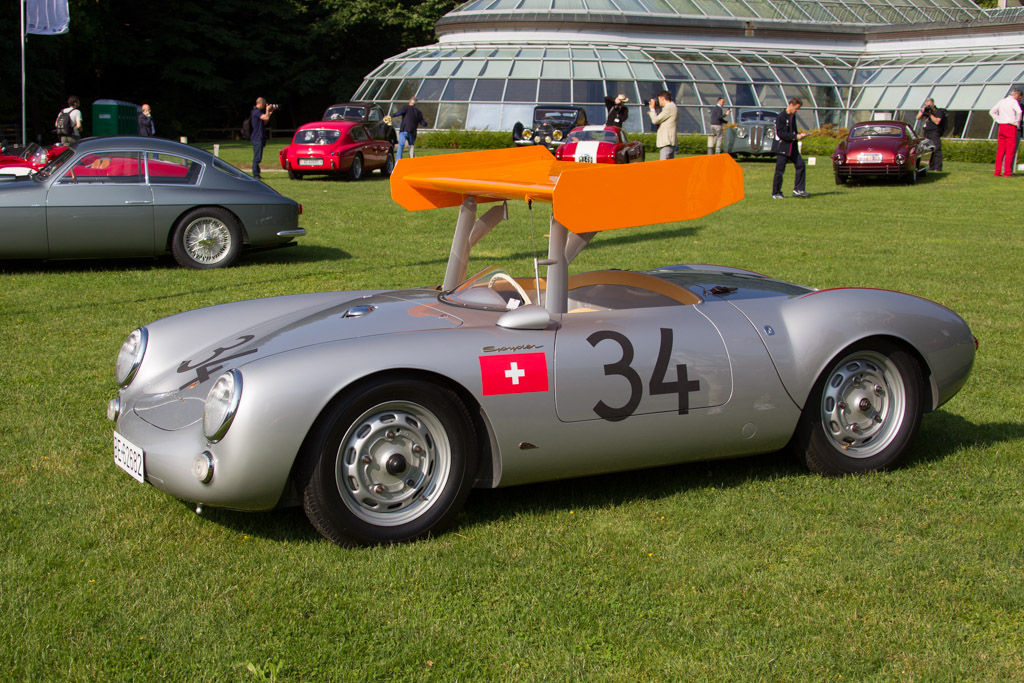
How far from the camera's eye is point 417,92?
3791 cm

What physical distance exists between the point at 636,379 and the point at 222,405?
176cm

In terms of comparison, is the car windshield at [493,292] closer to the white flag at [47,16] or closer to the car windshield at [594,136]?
the car windshield at [594,136]

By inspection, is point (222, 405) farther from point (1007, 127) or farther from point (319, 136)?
point (1007, 127)

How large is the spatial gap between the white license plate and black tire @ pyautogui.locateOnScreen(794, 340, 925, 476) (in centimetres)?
302

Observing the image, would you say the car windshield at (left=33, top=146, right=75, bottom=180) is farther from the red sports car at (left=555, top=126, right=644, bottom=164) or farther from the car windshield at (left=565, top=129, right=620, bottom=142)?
the car windshield at (left=565, top=129, right=620, bottom=142)

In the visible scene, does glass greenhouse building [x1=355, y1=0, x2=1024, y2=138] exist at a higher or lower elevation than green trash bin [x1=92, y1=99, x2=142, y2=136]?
higher

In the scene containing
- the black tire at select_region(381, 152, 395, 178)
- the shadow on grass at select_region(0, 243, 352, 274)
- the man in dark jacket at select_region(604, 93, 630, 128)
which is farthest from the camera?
the black tire at select_region(381, 152, 395, 178)

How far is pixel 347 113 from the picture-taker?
3484 centimetres

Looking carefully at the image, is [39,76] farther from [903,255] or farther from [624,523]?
[624,523]

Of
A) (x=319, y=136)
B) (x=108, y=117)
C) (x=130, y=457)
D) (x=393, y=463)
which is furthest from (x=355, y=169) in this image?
(x=393, y=463)

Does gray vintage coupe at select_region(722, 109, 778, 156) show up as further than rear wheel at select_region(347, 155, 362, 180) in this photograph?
Answer: Yes

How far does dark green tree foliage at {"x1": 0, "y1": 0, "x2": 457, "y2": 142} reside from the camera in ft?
157

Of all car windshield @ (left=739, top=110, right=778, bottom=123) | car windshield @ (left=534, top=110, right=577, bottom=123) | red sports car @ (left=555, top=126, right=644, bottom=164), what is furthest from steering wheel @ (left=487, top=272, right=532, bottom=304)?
car windshield @ (left=739, top=110, right=778, bottom=123)

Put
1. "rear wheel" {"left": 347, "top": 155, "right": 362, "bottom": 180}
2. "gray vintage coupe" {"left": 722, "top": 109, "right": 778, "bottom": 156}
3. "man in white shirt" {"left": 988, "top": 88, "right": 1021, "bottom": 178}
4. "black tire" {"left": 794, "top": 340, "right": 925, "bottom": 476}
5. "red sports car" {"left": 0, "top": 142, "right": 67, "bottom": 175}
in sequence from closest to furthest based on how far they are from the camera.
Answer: "black tire" {"left": 794, "top": 340, "right": 925, "bottom": 476} → "red sports car" {"left": 0, "top": 142, "right": 67, "bottom": 175} → "man in white shirt" {"left": 988, "top": 88, "right": 1021, "bottom": 178} → "rear wheel" {"left": 347, "top": 155, "right": 362, "bottom": 180} → "gray vintage coupe" {"left": 722, "top": 109, "right": 778, "bottom": 156}
